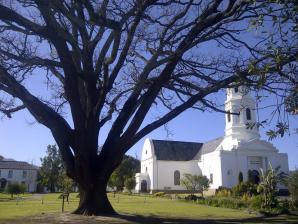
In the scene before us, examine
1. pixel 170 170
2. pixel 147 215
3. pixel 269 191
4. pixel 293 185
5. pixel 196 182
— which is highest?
pixel 170 170

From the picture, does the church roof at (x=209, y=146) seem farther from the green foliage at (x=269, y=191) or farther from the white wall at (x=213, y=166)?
the green foliage at (x=269, y=191)

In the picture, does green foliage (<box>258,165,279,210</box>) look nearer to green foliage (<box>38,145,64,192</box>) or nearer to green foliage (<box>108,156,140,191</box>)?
green foliage (<box>108,156,140,191</box>)

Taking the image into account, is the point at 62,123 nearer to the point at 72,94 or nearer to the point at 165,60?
the point at 72,94

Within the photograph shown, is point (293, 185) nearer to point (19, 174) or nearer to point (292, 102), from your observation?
point (292, 102)

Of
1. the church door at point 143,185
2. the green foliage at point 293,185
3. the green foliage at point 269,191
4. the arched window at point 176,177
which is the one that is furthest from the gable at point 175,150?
the green foliage at point 293,185

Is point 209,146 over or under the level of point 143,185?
over

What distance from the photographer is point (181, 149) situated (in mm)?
69312

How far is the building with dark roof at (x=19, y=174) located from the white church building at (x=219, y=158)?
3261 cm

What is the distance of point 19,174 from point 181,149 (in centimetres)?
4130

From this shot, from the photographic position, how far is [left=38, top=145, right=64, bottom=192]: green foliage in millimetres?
78062

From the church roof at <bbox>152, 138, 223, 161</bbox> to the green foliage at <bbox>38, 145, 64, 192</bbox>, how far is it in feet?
79.5

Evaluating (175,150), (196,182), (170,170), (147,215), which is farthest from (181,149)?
(147,215)

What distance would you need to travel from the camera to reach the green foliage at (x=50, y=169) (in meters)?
78.1

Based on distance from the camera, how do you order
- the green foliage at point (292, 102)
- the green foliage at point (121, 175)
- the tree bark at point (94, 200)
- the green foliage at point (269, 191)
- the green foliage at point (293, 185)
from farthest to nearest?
the green foliage at point (121, 175)
the green foliage at point (293, 185)
the green foliage at point (269, 191)
the tree bark at point (94, 200)
the green foliage at point (292, 102)
